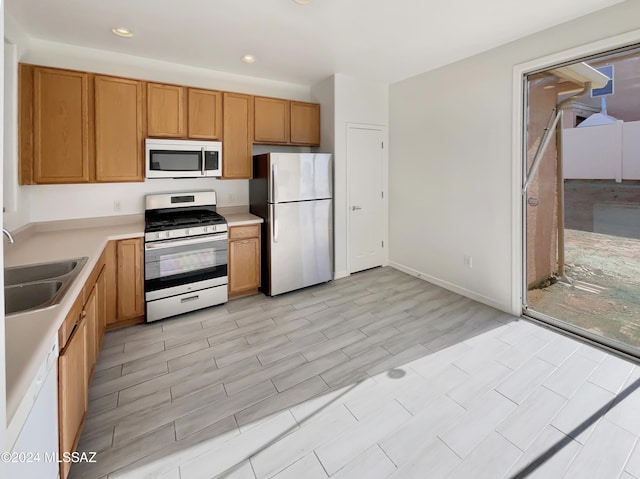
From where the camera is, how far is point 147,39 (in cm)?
315

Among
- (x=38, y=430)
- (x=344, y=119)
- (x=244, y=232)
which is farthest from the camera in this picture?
(x=344, y=119)

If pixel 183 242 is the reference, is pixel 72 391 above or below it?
below

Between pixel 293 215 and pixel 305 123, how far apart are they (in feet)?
4.35

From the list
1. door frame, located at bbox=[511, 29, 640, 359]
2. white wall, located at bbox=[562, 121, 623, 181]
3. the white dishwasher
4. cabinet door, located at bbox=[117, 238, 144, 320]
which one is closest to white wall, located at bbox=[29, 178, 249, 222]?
cabinet door, located at bbox=[117, 238, 144, 320]

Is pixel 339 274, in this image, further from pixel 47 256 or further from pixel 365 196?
pixel 47 256

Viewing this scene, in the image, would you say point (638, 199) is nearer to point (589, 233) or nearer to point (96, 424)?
point (589, 233)

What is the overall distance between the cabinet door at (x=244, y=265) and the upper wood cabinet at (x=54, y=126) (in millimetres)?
1549

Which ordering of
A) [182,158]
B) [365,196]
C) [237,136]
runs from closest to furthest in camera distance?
1. [182,158]
2. [237,136]
3. [365,196]

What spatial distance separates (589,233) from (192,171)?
3.97 metres

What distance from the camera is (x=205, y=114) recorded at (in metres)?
3.70

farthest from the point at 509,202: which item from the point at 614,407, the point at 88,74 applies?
the point at 88,74

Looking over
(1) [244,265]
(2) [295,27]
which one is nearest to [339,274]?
(1) [244,265]

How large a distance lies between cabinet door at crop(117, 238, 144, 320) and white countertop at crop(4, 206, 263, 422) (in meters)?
0.11

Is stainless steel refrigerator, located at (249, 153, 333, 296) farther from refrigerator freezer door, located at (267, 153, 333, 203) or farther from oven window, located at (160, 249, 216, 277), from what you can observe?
oven window, located at (160, 249, 216, 277)
